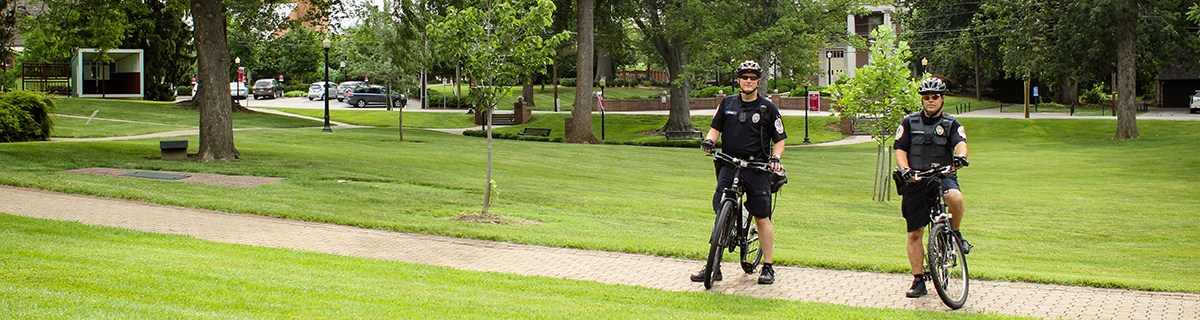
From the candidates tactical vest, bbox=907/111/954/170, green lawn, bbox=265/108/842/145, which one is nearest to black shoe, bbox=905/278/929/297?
tactical vest, bbox=907/111/954/170

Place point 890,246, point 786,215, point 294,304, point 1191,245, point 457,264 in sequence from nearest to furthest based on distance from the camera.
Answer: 1. point 294,304
2. point 457,264
3. point 890,246
4. point 1191,245
5. point 786,215

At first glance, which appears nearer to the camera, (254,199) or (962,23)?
(254,199)

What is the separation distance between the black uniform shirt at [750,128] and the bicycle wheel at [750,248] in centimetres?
66

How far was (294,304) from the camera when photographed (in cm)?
775

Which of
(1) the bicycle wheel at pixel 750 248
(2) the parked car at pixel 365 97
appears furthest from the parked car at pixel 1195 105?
(1) the bicycle wheel at pixel 750 248

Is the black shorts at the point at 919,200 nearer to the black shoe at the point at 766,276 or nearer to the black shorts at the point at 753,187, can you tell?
the black shorts at the point at 753,187

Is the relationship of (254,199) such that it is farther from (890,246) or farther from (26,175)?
(890,246)

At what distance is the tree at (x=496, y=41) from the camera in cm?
1477

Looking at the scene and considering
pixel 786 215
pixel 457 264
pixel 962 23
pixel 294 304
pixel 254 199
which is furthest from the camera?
pixel 962 23

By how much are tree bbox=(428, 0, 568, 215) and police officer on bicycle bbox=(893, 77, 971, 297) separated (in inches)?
254

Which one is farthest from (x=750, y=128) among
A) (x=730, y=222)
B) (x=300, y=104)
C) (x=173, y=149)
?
(x=300, y=104)

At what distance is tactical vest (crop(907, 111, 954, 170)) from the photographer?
8945 mm

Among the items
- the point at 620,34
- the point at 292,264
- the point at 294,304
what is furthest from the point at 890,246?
the point at 620,34

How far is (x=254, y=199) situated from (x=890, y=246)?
9.04 meters
